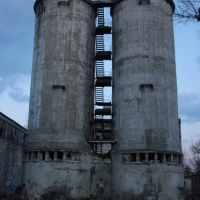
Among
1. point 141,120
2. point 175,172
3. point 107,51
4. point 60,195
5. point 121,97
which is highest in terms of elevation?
point 107,51

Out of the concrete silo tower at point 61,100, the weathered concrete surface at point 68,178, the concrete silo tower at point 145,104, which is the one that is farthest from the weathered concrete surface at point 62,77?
the concrete silo tower at point 145,104

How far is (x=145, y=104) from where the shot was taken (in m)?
31.7

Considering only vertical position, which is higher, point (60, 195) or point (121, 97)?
point (121, 97)

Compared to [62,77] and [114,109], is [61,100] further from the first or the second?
[114,109]

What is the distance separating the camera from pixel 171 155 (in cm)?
3039

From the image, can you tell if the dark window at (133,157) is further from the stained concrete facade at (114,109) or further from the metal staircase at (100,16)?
the metal staircase at (100,16)

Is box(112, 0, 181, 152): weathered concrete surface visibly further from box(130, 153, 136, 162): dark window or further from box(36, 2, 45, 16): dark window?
box(36, 2, 45, 16): dark window

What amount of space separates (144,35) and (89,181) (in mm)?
16996

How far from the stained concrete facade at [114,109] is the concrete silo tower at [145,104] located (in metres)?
0.10

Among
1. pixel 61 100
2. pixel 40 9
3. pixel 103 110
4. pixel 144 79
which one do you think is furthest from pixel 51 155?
pixel 40 9

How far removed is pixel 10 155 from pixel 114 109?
14763mm

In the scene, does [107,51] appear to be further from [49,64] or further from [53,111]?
[53,111]

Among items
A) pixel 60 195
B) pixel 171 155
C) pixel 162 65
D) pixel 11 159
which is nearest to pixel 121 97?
pixel 162 65

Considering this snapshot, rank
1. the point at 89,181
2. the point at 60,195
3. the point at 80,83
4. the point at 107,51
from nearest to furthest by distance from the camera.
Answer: the point at 60,195, the point at 89,181, the point at 80,83, the point at 107,51
